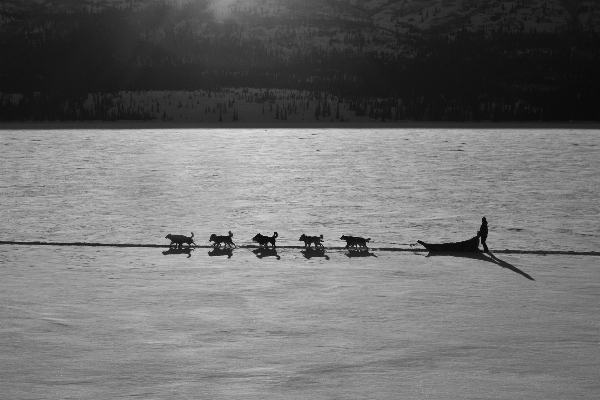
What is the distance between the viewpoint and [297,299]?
499 inches

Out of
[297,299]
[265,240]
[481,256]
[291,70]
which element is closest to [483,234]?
[481,256]

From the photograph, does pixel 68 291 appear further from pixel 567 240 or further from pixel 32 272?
pixel 567 240

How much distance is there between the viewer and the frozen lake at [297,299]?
29.5 feet

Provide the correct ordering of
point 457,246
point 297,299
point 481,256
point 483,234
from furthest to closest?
point 483,234
point 457,246
point 481,256
point 297,299

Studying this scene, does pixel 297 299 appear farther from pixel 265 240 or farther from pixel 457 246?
pixel 457 246

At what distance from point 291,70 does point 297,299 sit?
15899cm

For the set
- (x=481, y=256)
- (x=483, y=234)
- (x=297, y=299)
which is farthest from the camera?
(x=483, y=234)

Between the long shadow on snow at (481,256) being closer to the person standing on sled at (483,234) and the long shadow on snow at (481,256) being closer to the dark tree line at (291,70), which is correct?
the person standing on sled at (483,234)

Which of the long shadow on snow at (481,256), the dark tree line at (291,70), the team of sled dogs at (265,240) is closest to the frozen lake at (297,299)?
the long shadow on snow at (481,256)

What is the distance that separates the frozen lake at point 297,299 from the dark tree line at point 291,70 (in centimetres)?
10798

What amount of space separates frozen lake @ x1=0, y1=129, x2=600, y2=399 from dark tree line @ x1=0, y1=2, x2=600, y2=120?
108 m

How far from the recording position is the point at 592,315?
38.2ft

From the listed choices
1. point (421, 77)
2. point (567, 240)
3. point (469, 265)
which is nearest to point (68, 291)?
point (469, 265)

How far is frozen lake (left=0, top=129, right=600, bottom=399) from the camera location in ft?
29.5
